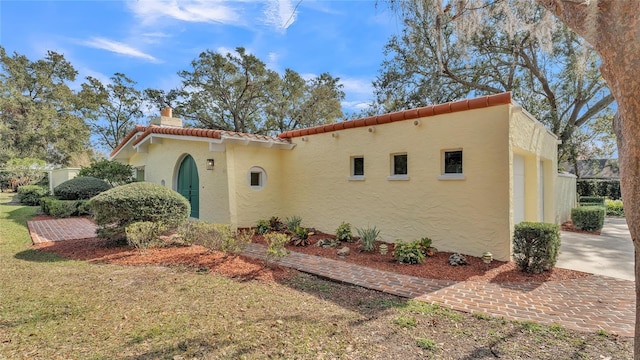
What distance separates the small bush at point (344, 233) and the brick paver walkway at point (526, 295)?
8.09 feet

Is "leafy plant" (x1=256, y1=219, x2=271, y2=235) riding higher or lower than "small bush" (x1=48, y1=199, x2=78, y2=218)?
lower

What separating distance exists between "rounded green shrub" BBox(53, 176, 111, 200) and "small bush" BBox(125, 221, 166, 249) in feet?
31.1

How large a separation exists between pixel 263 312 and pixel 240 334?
696 mm

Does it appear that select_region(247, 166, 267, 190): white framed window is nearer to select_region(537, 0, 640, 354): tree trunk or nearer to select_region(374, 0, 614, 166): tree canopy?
select_region(537, 0, 640, 354): tree trunk

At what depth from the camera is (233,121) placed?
30484 millimetres

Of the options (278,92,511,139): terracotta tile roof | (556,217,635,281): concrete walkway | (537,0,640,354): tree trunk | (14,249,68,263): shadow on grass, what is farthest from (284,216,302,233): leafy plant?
(537,0,640,354): tree trunk

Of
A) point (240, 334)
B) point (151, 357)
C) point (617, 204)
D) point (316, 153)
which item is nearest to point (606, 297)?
point (240, 334)

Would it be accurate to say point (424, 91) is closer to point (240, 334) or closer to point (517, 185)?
point (517, 185)

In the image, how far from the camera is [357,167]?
410 inches

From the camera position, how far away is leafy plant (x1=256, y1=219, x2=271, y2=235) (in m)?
11.0

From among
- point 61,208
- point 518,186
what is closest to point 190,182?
point 61,208

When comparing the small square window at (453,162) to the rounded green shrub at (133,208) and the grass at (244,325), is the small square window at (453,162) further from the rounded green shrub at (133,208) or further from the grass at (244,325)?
the rounded green shrub at (133,208)

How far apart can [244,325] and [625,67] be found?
4.66 m

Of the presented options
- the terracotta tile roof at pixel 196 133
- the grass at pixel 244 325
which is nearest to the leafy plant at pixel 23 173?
the terracotta tile roof at pixel 196 133
